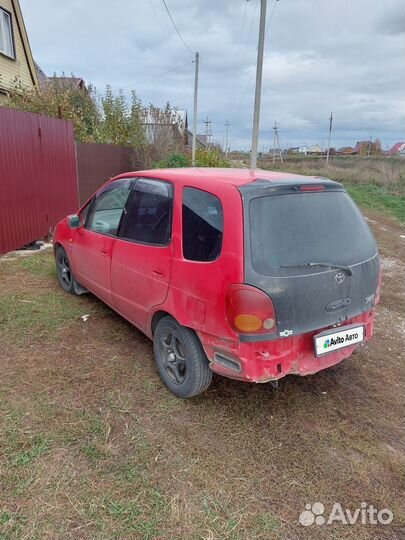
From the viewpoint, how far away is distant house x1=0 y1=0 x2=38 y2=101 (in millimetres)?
14156

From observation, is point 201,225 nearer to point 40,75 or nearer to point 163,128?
point 163,128

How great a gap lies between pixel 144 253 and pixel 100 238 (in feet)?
3.00

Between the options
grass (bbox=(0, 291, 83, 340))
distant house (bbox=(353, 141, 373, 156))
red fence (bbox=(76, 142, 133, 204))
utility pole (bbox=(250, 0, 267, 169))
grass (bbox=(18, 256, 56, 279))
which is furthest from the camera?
distant house (bbox=(353, 141, 373, 156))

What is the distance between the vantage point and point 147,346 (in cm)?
363

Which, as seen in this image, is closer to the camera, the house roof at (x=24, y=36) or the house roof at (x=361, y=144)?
the house roof at (x=24, y=36)

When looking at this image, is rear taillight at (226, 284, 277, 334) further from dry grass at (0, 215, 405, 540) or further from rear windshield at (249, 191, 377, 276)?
dry grass at (0, 215, 405, 540)

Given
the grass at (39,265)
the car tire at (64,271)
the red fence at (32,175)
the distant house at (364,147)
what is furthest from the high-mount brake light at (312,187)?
the distant house at (364,147)

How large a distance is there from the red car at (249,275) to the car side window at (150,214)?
0.6 inches

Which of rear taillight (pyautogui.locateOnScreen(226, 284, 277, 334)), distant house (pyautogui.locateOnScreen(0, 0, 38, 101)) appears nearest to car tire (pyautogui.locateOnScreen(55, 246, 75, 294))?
rear taillight (pyautogui.locateOnScreen(226, 284, 277, 334))

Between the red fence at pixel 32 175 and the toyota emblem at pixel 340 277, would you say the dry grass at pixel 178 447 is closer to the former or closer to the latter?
the toyota emblem at pixel 340 277

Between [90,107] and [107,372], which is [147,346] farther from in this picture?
[90,107]

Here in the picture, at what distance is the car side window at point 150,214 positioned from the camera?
113 inches

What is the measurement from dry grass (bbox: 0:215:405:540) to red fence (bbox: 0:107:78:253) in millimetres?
3516

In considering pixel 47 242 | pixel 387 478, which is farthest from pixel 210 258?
pixel 47 242
